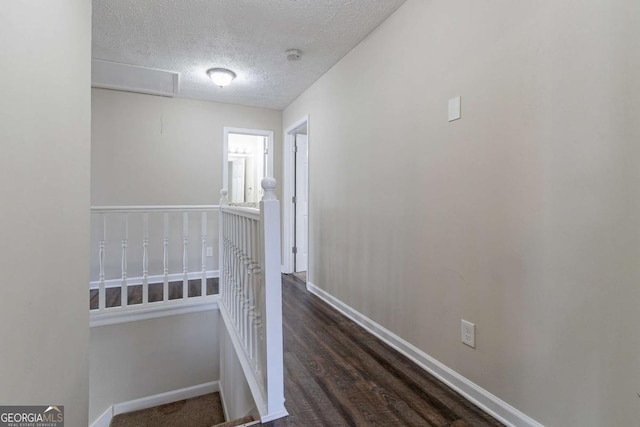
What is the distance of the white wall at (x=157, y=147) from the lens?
3561 millimetres

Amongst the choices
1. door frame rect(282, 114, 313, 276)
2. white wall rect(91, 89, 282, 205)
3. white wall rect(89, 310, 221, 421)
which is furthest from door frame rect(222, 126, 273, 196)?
white wall rect(89, 310, 221, 421)

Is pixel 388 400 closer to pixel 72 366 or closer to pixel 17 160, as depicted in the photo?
pixel 72 366

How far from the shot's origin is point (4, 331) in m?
0.79

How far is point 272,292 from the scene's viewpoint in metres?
1.42

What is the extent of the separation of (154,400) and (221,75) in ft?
11.0

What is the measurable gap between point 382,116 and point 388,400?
6.28ft

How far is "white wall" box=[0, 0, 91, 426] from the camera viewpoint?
0.82 metres

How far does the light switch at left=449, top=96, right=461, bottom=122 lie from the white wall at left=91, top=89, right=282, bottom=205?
325 centimetres

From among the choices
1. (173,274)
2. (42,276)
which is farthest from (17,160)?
(173,274)

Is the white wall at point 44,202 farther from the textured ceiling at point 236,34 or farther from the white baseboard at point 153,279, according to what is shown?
the white baseboard at point 153,279

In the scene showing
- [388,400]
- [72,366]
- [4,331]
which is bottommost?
[388,400]

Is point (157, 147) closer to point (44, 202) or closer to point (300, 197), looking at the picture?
point (300, 197)

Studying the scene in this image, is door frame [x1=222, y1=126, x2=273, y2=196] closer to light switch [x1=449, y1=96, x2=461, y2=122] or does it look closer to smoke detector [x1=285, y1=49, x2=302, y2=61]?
smoke detector [x1=285, y1=49, x2=302, y2=61]

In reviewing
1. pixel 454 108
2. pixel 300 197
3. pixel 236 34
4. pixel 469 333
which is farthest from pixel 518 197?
pixel 300 197
